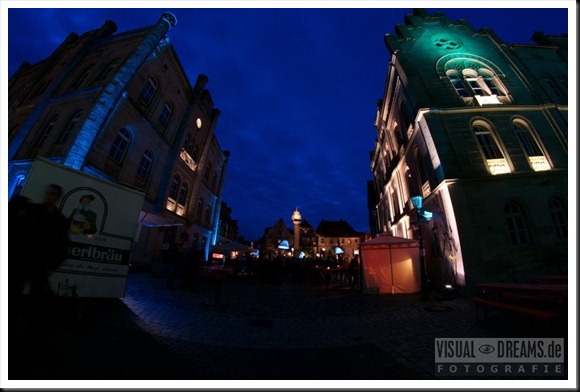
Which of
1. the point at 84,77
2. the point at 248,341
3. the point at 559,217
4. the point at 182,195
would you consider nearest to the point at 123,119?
the point at 84,77

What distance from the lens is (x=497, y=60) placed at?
15773 mm

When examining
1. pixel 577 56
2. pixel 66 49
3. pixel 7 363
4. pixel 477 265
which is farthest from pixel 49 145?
pixel 477 265

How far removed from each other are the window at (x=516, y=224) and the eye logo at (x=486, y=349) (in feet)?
30.7

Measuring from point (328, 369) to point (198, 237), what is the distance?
75.5ft

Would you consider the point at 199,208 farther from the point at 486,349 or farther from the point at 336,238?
the point at 336,238

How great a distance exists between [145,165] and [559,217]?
24.3 meters

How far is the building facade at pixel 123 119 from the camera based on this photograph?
12578 mm

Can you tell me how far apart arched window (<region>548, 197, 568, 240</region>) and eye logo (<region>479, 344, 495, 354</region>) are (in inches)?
432

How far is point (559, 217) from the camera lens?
1104 cm

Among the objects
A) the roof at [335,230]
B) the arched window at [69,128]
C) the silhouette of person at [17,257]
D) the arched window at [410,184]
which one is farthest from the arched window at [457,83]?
the roof at [335,230]

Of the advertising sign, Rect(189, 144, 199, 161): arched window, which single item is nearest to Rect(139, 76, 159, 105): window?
Rect(189, 144, 199, 161): arched window

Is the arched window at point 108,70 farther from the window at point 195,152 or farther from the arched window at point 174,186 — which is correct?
the window at point 195,152

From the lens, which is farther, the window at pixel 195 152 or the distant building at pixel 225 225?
the distant building at pixel 225 225

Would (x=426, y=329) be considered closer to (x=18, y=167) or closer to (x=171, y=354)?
(x=171, y=354)
